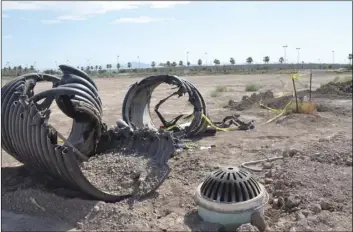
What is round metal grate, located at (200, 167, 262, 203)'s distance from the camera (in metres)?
5.94

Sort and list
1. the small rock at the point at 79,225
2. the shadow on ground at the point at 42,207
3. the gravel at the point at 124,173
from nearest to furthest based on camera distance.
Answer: the small rock at the point at 79,225, the shadow on ground at the point at 42,207, the gravel at the point at 124,173

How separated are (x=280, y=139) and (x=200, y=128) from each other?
2.09 m

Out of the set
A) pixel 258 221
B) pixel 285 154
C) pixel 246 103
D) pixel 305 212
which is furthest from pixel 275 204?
pixel 246 103

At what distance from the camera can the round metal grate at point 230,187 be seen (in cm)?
594

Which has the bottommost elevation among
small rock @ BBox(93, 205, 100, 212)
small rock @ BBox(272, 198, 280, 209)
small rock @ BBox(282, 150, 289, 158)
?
small rock @ BBox(272, 198, 280, 209)

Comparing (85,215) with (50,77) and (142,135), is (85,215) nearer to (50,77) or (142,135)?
(142,135)

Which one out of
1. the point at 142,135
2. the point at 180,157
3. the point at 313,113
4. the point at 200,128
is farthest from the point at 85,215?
the point at 313,113

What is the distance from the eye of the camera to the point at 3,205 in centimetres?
711

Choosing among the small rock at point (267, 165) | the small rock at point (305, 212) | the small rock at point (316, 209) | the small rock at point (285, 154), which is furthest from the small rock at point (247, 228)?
the small rock at point (285, 154)

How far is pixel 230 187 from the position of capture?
5.98 metres

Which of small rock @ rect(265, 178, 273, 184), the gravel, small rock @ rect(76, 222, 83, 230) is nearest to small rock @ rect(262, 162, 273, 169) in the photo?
small rock @ rect(265, 178, 273, 184)

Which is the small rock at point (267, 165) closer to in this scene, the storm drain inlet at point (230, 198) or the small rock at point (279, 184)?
the small rock at point (279, 184)

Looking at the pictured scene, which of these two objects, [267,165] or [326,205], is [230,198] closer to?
[326,205]

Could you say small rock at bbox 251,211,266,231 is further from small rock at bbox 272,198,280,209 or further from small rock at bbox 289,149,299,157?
small rock at bbox 289,149,299,157
